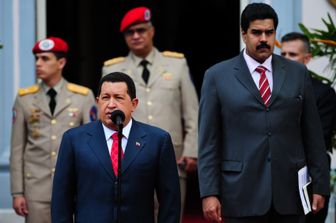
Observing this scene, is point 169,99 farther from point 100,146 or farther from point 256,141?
point 100,146

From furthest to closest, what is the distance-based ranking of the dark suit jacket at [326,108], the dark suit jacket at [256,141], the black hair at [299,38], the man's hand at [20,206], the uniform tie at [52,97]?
the uniform tie at [52,97]
the man's hand at [20,206]
the black hair at [299,38]
the dark suit jacket at [326,108]
the dark suit jacket at [256,141]

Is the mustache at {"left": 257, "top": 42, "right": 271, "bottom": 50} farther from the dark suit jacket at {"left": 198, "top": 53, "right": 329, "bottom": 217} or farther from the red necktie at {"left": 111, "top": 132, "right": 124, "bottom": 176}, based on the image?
the red necktie at {"left": 111, "top": 132, "right": 124, "bottom": 176}

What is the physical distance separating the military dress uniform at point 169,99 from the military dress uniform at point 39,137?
1.34 feet

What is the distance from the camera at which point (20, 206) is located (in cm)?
769

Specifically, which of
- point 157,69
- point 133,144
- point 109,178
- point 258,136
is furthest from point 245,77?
point 157,69

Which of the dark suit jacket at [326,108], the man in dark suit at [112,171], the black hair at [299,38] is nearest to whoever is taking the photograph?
the man in dark suit at [112,171]

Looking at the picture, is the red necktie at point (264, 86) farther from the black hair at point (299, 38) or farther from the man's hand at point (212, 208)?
the black hair at point (299, 38)

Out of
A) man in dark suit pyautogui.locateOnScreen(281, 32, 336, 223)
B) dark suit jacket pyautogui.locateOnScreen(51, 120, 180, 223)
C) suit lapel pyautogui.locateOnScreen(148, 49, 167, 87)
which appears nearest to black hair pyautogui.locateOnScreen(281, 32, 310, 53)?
man in dark suit pyautogui.locateOnScreen(281, 32, 336, 223)

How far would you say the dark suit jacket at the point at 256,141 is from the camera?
5.62 m

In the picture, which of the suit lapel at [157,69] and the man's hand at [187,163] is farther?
the suit lapel at [157,69]

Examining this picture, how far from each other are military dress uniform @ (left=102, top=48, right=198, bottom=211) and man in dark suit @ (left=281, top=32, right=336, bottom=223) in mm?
1041

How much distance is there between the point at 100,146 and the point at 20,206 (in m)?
2.59

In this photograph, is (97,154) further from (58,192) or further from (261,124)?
(261,124)

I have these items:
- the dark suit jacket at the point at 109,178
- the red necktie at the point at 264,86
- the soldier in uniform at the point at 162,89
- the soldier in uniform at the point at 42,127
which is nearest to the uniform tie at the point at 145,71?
the soldier in uniform at the point at 162,89
